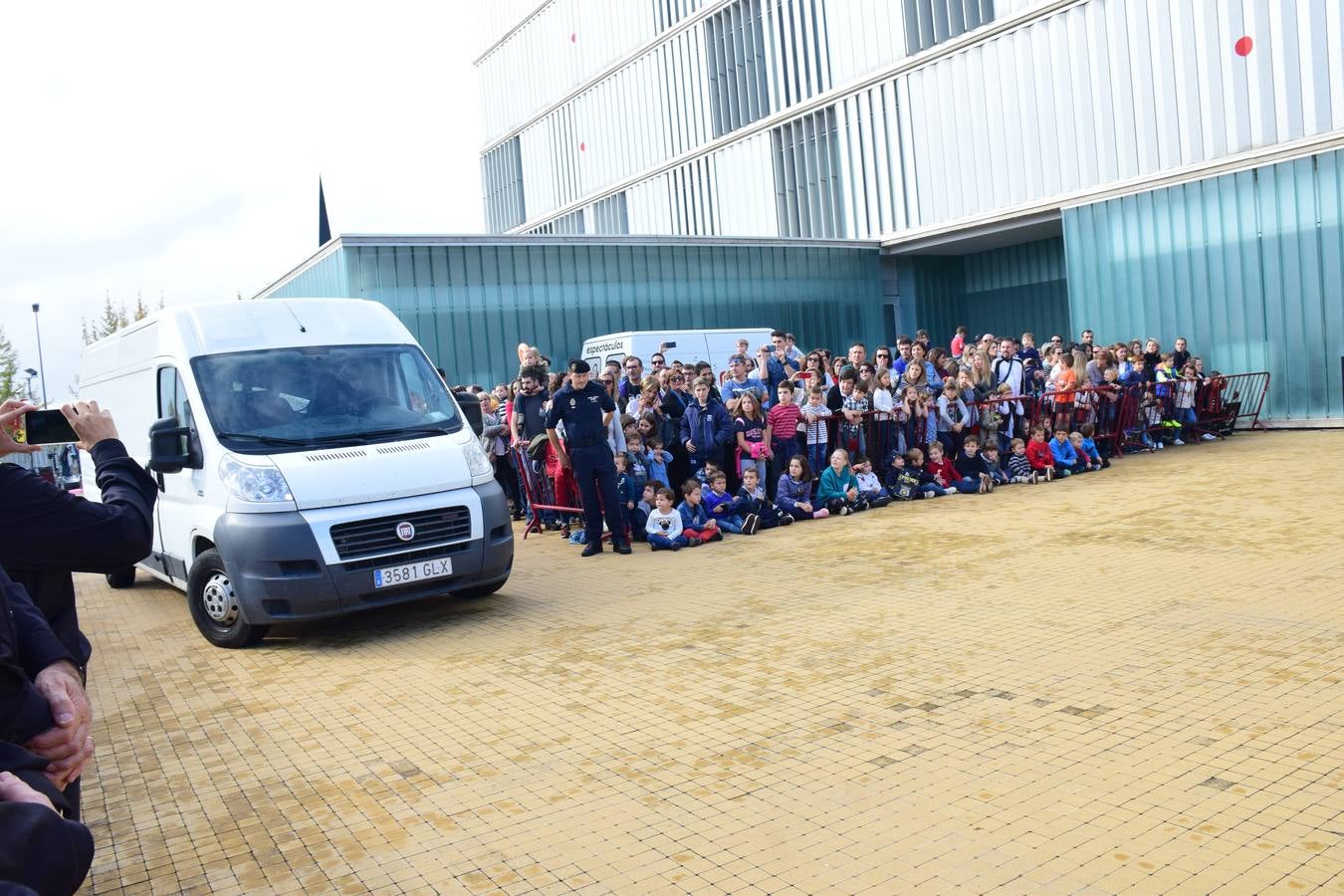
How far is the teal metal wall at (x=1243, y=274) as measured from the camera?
742 inches

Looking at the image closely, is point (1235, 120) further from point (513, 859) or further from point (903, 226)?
point (513, 859)

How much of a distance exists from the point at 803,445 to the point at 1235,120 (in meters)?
12.6

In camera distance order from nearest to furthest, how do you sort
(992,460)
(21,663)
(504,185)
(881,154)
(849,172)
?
(21,663) < (992,460) < (881,154) < (849,172) < (504,185)

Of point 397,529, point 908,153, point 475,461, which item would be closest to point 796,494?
point 475,461

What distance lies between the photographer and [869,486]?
13.0 metres

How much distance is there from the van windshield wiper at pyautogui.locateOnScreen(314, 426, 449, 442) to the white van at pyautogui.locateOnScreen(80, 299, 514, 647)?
1 cm

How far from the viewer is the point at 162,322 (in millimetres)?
8812

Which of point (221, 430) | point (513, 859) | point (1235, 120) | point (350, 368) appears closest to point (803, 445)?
point (350, 368)

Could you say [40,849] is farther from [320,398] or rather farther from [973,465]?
[973,465]

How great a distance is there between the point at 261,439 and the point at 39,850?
6322 mm

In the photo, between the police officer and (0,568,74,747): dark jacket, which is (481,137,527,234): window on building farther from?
(0,568,74,747): dark jacket

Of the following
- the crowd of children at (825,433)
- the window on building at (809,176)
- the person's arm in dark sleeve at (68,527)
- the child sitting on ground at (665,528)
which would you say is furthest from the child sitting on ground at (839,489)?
the window on building at (809,176)

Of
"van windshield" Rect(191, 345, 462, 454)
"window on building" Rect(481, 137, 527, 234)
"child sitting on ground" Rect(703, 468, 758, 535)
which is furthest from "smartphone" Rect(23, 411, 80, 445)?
"window on building" Rect(481, 137, 527, 234)

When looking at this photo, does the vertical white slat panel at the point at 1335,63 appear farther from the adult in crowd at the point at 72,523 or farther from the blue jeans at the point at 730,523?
the adult in crowd at the point at 72,523
